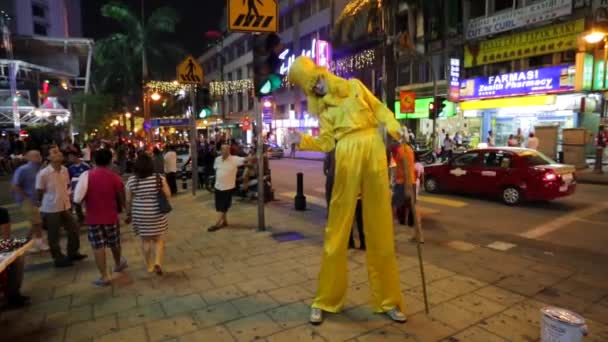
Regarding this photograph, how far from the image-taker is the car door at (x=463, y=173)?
10.4 metres

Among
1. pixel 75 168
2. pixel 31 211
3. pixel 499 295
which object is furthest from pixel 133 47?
pixel 499 295

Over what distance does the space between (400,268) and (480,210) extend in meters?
4.93

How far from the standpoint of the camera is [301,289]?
4.50 metres

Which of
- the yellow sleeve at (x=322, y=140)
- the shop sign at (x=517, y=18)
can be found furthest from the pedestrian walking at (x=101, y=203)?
the shop sign at (x=517, y=18)

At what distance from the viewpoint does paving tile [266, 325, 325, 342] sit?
3.39m

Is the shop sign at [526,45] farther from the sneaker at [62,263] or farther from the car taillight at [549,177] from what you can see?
the sneaker at [62,263]

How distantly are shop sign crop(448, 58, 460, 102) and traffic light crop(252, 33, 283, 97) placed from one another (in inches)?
685

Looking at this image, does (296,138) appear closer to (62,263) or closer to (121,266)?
(121,266)

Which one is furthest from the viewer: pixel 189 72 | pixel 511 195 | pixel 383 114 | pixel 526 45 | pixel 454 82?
pixel 454 82

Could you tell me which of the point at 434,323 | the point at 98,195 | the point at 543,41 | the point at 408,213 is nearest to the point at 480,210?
the point at 408,213

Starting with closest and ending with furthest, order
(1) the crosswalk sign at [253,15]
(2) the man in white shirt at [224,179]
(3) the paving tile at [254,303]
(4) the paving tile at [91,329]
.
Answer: (4) the paving tile at [91,329] < (3) the paving tile at [254,303] < (1) the crosswalk sign at [253,15] < (2) the man in white shirt at [224,179]

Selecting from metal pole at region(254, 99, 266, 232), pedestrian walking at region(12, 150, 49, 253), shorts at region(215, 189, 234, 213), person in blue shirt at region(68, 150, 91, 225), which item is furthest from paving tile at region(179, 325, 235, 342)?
person in blue shirt at region(68, 150, 91, 225)

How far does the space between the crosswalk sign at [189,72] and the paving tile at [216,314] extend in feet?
26.9

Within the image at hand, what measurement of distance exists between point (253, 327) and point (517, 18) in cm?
2129
